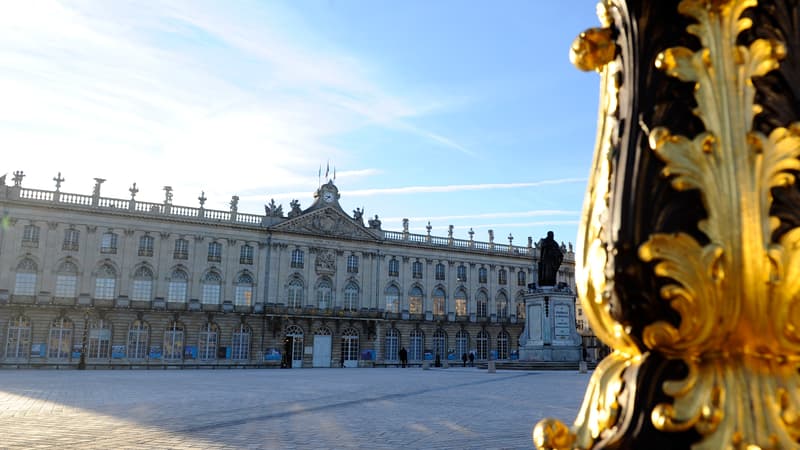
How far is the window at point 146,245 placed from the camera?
130 feet

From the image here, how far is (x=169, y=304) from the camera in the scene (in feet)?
131

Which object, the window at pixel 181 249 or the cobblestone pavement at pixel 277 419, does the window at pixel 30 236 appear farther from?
the cobblestone pavement at pixel 277 419

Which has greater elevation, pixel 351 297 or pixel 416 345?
pixel 351 297

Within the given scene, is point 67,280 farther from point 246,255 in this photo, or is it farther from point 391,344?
point 391,344

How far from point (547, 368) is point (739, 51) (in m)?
27.7

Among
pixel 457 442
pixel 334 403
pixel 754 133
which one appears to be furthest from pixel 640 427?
pixel 334 403

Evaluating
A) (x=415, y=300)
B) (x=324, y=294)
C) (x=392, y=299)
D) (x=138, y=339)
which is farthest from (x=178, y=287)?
(x=415, y=300)

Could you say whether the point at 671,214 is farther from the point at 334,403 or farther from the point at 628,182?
the point at 334,403

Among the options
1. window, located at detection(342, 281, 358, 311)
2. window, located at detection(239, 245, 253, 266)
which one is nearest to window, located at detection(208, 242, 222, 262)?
window, located at detection(239, 245, 253, 266)

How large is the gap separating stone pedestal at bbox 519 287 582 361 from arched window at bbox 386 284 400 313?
805 inches

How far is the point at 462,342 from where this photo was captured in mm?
50750

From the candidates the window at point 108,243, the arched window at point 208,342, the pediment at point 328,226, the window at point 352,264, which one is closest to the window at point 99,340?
the window at point 108,243

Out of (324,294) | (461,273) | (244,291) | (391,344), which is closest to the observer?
(244,291)

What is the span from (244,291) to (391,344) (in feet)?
40.3
